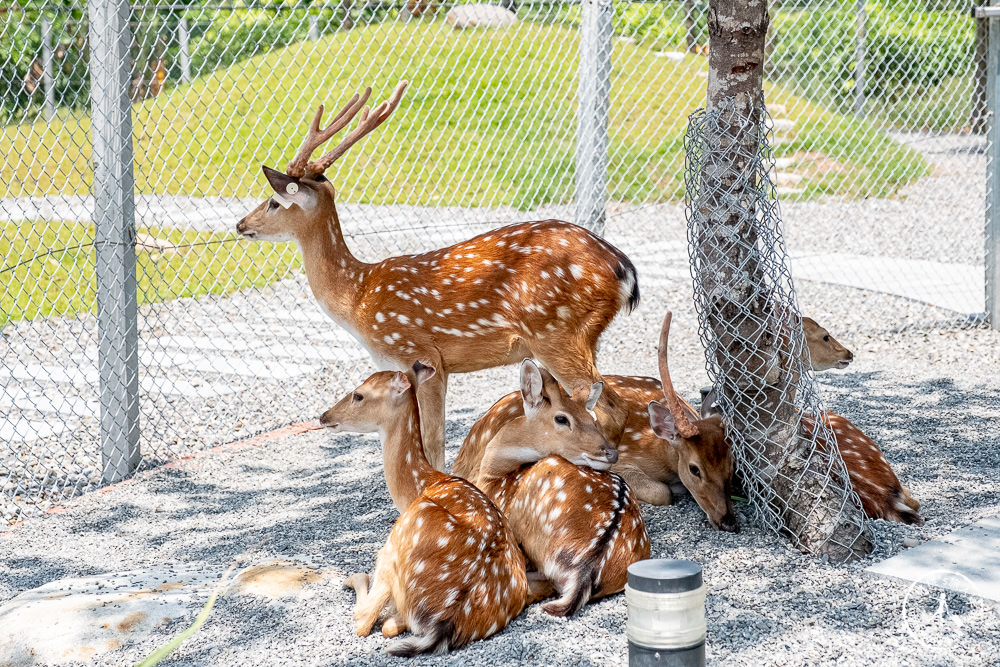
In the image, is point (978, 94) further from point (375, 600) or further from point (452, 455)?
point (375, 600)

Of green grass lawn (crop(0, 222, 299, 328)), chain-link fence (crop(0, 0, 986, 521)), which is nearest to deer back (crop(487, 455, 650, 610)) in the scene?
chain-link fence (crop(0, 0, 986, 521))

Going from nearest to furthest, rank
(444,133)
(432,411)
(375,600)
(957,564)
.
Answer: (375,600), (957,564), (432,411), (444,133)

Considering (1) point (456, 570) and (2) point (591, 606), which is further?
(2) point (591, 606)

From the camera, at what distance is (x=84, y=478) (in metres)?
5.80

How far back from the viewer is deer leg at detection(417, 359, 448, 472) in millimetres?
5184

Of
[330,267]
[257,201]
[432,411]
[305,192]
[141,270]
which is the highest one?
[305,192]

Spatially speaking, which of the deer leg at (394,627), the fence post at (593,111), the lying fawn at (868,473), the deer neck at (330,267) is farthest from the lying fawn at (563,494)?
the fence post at (593,111)

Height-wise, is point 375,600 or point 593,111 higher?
point 593,111

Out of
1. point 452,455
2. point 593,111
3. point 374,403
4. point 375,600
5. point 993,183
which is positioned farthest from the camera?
point 993,183

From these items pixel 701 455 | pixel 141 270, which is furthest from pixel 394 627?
pixel 141 270

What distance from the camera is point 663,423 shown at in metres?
4.71

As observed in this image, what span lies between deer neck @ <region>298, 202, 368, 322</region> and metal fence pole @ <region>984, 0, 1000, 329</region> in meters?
4.76

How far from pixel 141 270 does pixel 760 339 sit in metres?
7.47

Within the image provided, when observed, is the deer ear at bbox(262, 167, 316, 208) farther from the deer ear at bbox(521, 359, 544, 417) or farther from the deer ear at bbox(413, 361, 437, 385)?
the deer ear at bbox(521, 359, 544, 417)
